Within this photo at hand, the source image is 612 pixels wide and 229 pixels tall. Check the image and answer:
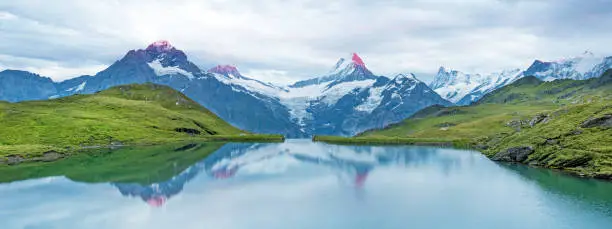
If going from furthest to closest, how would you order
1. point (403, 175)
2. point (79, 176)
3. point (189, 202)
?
point (403, 175)
point (79, 176)
point (189, 202)

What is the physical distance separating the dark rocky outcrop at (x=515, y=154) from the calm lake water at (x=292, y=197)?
1142 centimetres

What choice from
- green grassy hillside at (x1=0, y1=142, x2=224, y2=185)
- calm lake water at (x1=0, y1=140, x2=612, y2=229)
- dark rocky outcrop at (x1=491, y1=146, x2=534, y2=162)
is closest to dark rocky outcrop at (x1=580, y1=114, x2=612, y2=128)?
dark rocky outcrop at (x1=491, y1=146, x2=534, y2=162)

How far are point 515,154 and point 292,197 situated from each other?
9183 centimetres

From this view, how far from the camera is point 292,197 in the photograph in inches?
3521

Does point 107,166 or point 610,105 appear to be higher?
point 610,105

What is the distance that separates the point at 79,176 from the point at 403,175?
78.5 meters

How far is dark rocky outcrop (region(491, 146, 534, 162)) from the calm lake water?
1142 centimetres

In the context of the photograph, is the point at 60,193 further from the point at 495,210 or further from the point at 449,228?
the point at 495,210

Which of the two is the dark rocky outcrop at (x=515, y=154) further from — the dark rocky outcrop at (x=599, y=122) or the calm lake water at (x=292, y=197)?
the dark rocky outcrop at (x=599, y=122)

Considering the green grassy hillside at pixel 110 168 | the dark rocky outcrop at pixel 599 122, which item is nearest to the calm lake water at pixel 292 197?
the green grassy hillside at pixel 110 168

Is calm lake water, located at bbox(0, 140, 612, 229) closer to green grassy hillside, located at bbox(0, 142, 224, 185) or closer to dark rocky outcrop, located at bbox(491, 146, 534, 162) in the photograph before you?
green grassy hillside, located at bbox(0, 142, 224, 185)

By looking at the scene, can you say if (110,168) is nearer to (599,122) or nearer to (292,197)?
(292,197)

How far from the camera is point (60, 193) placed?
309 ft

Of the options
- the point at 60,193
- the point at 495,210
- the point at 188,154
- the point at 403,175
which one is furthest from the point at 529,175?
the point at 188,154
